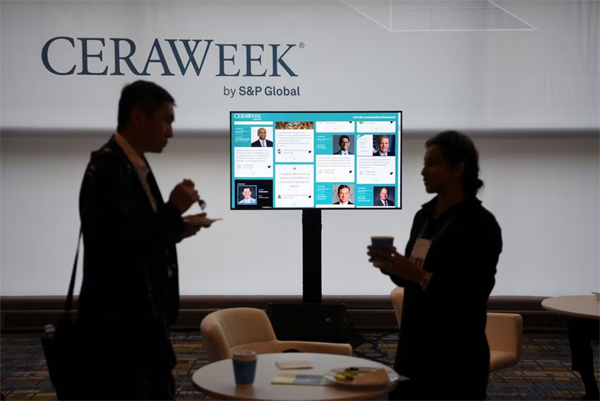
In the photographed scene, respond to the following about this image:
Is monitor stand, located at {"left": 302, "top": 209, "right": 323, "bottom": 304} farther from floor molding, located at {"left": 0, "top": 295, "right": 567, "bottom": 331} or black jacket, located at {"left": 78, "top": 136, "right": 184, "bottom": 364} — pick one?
black jacket, located at {"left": 78, "top": 136, "right": 184, "bottom": 364}

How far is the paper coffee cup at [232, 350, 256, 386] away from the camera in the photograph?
234cm

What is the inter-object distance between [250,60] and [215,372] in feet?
14.4

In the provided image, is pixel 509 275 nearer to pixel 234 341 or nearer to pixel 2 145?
pixel 234 341

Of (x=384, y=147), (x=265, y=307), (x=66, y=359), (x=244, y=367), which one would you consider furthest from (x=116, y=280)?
(x=265, y=307)

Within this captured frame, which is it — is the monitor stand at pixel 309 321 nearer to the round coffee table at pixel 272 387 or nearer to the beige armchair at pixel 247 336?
the beige armchair at pixel 247 336

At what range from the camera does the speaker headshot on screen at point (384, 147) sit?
509 cm

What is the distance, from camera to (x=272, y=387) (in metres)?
2.35

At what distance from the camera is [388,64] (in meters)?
6.50

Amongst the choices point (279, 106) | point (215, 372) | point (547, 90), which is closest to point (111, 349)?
point (215, 372)

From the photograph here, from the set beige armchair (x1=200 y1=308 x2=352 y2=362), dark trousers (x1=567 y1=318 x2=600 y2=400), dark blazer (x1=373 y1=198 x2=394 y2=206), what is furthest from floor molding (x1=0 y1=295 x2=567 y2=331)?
beige armchair (x1=200 y1=308 x2=352 y2=362)

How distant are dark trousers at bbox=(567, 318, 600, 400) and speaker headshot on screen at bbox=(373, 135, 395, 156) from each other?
1.75 metres

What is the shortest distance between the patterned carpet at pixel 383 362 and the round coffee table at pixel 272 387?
81.5 inches

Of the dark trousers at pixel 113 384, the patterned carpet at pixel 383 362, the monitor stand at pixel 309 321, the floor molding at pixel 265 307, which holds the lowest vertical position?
the patterned carpet at pixel 383 362

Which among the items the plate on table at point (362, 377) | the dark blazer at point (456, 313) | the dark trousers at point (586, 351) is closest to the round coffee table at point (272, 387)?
the plate on table at point (362, 377)
